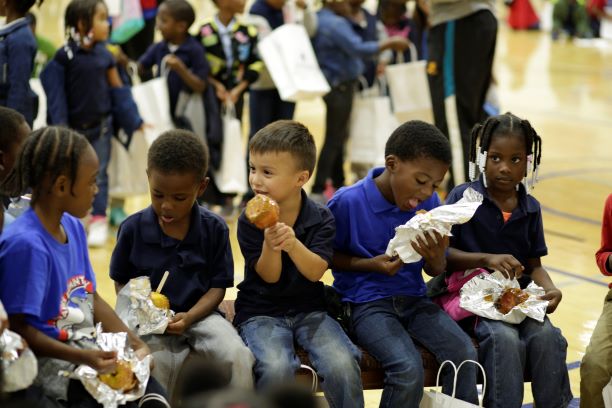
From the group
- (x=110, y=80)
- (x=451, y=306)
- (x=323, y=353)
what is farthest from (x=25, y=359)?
(x=110, y=80)

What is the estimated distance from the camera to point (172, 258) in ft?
12.1

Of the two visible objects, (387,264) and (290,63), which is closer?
(387,264)

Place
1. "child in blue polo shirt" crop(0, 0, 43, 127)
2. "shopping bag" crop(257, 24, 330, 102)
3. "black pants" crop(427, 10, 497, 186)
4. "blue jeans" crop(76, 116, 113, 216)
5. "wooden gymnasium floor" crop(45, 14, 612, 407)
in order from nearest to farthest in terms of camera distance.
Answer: "child in blue polo shirt" crop(0, 0, 43, 127) → "wooden gymnasium floor" crop(45, 14, 612, 407) → "blue jeans" crop(76, 116, 113, 216) → "shopping bag" crop(257, 24, 330, 102) → "black pants" crop(427, 10, 497, 186)

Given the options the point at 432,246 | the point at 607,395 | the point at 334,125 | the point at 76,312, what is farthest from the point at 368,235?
the point at 334,125

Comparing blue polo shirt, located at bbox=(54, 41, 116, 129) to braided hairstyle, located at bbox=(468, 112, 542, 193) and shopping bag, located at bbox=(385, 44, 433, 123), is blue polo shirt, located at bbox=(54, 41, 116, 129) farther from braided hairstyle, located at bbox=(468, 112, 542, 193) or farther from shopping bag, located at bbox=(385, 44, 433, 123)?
braided hairstyle, located at bbox=(468, 112, 542, 193)

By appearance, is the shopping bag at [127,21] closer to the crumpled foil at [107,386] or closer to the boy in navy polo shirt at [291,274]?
the boy in navy polo shirt at [291,274]

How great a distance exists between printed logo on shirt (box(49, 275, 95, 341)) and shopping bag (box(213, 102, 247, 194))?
3.78m

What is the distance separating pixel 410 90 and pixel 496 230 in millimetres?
3950

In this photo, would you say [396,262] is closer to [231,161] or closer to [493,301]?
[493,301]

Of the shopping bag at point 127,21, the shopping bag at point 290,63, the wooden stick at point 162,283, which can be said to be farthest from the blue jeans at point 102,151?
the wooden stick at point 162,283

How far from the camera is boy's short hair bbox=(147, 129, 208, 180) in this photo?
361cm

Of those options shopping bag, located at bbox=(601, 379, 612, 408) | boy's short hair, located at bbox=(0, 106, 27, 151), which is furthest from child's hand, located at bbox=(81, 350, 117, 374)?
shopping bag, located at bbox=(601, 379, 612, 408)

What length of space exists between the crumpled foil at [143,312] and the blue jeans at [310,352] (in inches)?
12.6

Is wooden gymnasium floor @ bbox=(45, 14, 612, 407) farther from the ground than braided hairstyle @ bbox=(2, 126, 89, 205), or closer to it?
closer to it
